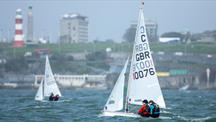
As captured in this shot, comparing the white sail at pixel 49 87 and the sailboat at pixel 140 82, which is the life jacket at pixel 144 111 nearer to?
the sailboat at pixel 140 82

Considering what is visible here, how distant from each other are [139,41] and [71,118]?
9.32 m

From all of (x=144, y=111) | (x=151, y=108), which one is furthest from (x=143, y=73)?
(x=144, y=111)

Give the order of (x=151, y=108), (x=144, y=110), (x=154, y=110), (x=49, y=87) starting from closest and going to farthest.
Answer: (x=151, y=108) < (x=144, y=110) < (x=154, y=110) < (x=49, y=87)

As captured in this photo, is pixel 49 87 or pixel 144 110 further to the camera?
pixel 49 87

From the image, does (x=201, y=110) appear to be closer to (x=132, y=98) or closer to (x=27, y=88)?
(x=132, y=98)

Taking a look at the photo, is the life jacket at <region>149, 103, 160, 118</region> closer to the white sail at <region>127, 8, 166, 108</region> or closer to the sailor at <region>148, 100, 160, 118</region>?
the sailor at <region>148, 100, 160, 118</region>

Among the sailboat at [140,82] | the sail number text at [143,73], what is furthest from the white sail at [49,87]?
the sail number text at [143,73]

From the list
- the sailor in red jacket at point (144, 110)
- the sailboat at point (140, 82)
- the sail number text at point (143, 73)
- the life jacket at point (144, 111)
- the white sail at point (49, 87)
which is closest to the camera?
the sailboat at point (140, 82)

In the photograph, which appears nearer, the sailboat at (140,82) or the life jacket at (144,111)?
the sailboat at (140,82)

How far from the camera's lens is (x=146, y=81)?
195 feet

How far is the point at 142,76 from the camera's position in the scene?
2331 inches

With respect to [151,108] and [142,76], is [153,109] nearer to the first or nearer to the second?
[151,108]

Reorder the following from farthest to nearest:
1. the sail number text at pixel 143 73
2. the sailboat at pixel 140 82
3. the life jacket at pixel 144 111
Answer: the sail number text at pixel 143 73 → the life jacket at pixel 144 111 → the sailboat at pixel 140 82

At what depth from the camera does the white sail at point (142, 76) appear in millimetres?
58469
